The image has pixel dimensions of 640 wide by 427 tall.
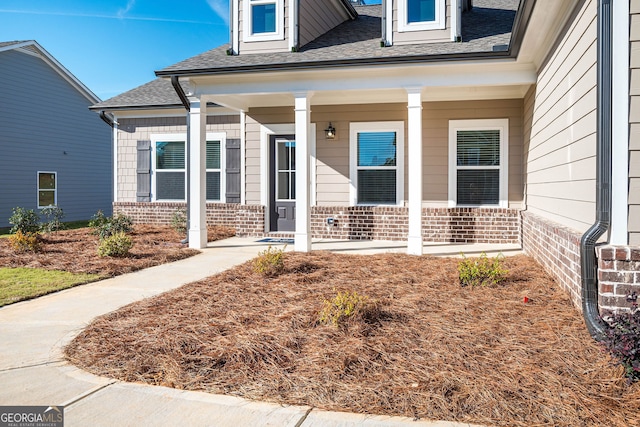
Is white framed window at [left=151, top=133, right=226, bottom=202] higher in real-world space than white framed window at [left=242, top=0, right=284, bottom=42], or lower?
lower

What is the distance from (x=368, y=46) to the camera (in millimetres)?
8609

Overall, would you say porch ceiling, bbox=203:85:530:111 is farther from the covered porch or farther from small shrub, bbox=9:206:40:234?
small shrub, bbox=9:206:40:234

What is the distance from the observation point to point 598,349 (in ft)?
10.8

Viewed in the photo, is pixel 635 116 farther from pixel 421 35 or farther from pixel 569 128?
pixel 421 35

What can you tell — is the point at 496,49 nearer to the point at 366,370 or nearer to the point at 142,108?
the point at 366,370

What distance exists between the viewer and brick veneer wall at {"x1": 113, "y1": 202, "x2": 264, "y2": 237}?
10.4 m

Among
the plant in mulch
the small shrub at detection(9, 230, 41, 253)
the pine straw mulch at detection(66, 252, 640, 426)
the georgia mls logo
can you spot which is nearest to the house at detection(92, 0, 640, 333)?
the pine straw mulch at detection(66, 252, 640, 426)

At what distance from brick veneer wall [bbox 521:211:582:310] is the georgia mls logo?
3.97 metres

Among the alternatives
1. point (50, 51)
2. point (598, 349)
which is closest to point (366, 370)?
point (598, 349)

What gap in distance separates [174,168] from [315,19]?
5287 millimetres

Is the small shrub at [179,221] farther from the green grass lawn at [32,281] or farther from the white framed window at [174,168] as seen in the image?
the green grass lawn at [32,281]

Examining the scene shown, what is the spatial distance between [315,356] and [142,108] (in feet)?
34.6

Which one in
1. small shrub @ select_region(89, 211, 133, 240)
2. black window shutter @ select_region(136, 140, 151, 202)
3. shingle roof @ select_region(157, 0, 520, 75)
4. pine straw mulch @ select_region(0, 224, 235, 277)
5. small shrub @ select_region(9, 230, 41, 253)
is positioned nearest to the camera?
pine straw mulch @ select_region(0, 224, 235, 277)

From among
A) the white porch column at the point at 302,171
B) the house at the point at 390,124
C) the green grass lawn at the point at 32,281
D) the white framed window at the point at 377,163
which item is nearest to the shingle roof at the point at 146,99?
the house at the point at 390,124
